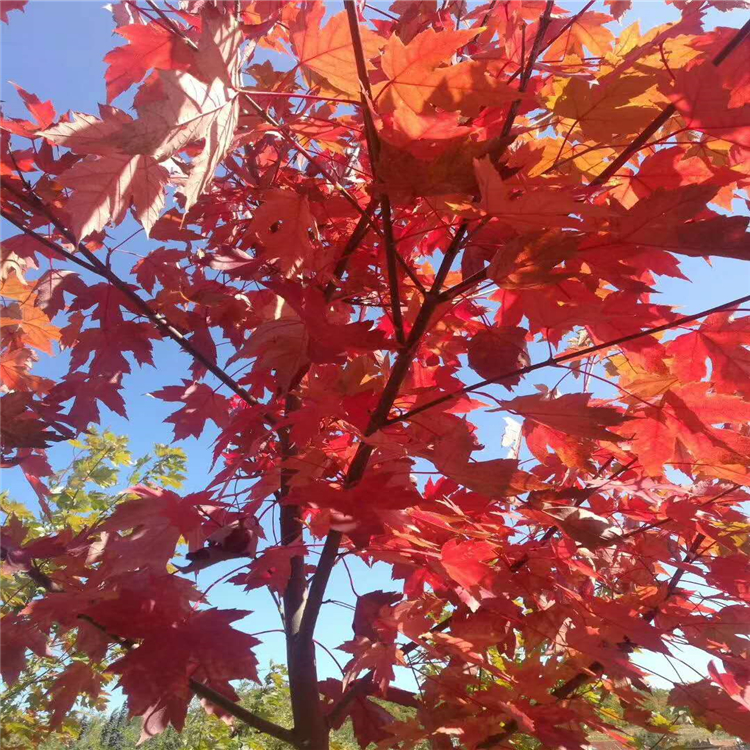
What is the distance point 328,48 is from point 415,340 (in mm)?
467

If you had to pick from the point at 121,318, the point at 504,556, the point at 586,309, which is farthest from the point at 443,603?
the point at 121,318

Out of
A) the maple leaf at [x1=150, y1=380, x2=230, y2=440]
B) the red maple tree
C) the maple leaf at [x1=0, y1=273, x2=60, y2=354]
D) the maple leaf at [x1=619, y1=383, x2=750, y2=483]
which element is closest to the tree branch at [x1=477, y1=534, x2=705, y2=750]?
the red maple tree

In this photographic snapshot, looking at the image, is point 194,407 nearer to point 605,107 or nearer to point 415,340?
point 415,340

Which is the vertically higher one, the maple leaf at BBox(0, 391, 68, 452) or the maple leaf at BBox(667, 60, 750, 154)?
the maple leaf at BBox(667, 60, 750, 154)

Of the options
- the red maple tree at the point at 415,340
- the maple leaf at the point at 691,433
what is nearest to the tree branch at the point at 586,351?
the red maple tree at the point at 415,340

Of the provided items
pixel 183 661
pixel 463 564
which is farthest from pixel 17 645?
pixel 463 564

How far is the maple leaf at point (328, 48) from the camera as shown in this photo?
2.67 feet

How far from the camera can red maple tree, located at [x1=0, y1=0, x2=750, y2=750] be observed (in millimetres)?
750

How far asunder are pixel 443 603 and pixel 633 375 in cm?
72

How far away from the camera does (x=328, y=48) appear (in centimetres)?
82

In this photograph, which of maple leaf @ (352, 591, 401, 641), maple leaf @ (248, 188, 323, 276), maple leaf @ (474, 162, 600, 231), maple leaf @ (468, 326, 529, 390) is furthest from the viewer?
maple leaf @ (352, 591, 401, 641)

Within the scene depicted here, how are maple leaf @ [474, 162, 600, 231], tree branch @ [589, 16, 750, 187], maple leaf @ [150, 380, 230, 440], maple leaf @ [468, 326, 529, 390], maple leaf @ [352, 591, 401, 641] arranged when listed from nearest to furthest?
maple leaf @ [474, 162, 600, 231], tree branch @ [589, 16, 750, 187], maple leaf @ [468, 326, 529, 390], maple leaf @ [352, 591, 401, 641], maple leaf @ [150, 380, 230, 440]

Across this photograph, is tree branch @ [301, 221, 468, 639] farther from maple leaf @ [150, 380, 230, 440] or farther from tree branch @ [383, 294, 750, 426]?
maple leaf @ [150, 380, 230, 440]

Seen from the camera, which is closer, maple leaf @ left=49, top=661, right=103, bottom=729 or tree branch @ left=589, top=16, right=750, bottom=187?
tree branch @ left=589, top=16, right=750, bottom=187
